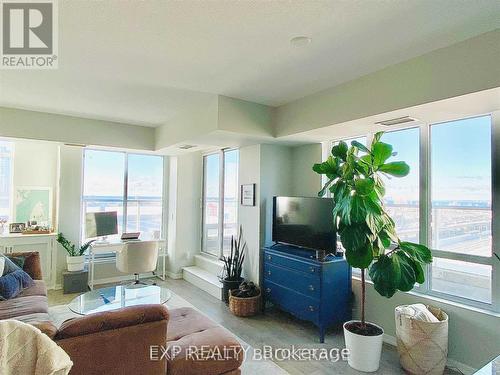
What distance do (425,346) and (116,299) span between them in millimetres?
3033

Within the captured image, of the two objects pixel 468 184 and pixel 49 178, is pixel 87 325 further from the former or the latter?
pixel 49 178

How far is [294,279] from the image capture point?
3.42 meters

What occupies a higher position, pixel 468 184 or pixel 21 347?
pixel 468 184

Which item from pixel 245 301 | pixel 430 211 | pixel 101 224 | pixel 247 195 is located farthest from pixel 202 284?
pixel 430 211

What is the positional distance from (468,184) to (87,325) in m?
3.21

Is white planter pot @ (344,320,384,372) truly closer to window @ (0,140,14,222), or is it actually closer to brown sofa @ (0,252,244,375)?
brown sofa @ (0,252,244,375)

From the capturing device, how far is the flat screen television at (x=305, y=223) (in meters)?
3.33

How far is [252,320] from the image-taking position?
366 cm

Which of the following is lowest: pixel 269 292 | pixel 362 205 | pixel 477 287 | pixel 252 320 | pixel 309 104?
pixel 252 320

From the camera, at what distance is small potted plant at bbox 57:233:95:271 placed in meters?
4.59

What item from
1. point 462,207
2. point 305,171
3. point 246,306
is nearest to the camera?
point 462,207

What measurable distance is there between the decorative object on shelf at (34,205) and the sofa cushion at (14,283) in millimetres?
1775

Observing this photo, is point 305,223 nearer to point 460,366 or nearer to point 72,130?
point 460,366

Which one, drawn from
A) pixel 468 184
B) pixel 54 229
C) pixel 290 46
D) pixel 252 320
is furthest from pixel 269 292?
pixel 54 229
